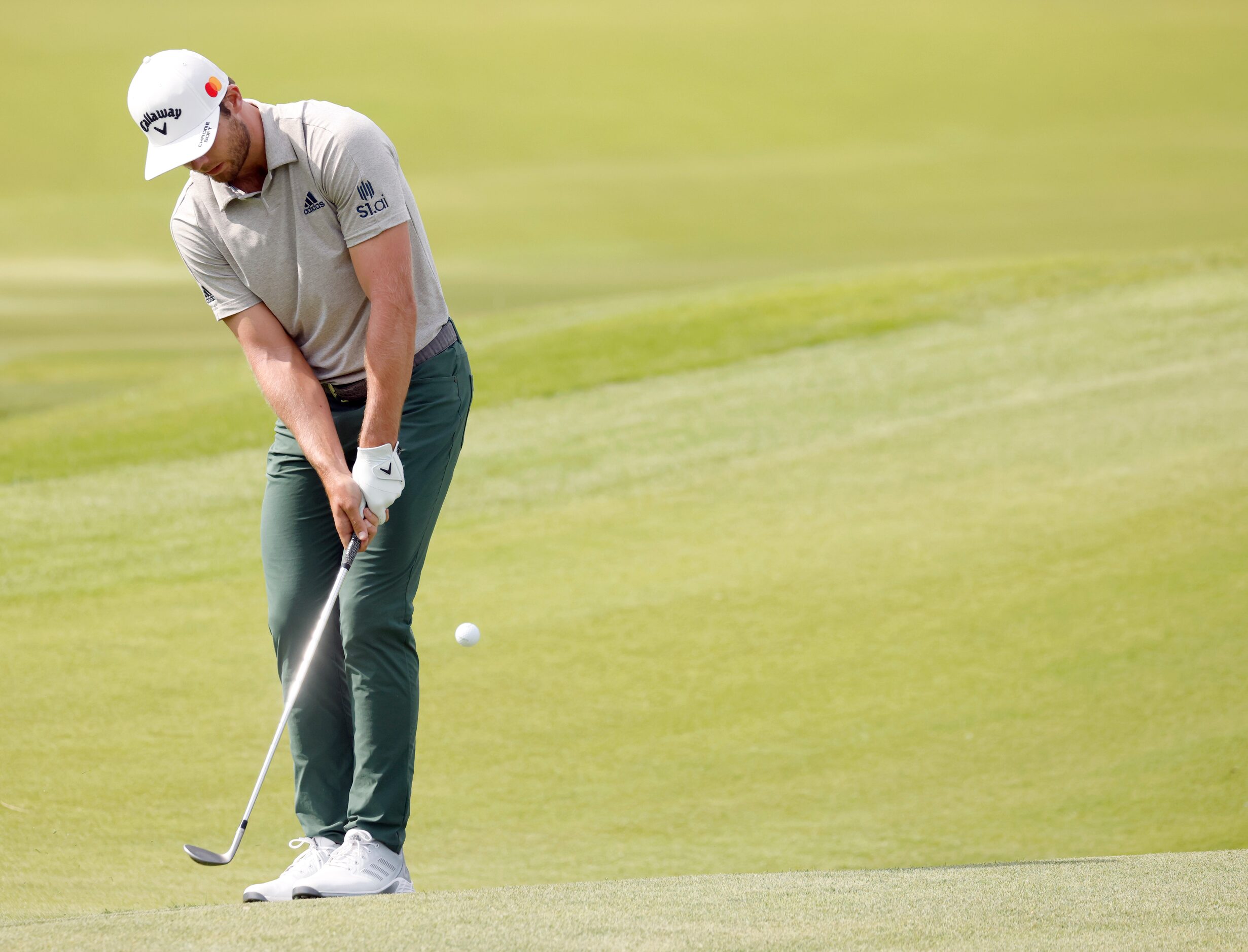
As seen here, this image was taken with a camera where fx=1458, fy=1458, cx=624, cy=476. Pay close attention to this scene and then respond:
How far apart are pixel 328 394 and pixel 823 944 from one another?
1212mm

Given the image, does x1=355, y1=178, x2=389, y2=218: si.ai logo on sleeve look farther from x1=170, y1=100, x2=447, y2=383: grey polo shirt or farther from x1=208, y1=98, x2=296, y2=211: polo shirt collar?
x1=208, y1=98, x2=296, y2=211: polo shirt collar

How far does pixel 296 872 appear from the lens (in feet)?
7.27

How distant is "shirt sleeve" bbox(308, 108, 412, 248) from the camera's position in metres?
2.18

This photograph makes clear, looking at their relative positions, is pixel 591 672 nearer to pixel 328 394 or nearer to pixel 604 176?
pixel 328 394

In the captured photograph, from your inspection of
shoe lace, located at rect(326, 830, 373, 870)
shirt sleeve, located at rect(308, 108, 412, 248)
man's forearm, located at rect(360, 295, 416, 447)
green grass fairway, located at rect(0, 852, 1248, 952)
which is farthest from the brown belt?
green grass fairway, located at rect(0, 852, 1248, 952)

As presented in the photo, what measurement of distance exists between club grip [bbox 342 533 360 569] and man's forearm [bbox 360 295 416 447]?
0.15m

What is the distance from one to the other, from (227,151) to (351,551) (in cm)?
62

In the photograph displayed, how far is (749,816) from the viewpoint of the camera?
2.76 m

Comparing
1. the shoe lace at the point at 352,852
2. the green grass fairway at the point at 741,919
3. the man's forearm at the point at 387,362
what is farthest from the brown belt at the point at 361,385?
the green grass fairway at the point at 741,919

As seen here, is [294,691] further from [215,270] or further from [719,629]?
[719,629]

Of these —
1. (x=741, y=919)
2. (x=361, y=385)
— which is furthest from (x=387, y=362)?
(x=741, y=919)

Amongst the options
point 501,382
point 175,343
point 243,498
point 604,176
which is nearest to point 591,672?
point 243,498

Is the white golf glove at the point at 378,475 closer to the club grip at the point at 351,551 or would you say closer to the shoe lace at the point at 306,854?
the club grip at the point at 351,551

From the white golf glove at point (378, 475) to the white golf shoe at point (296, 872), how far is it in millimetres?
533
